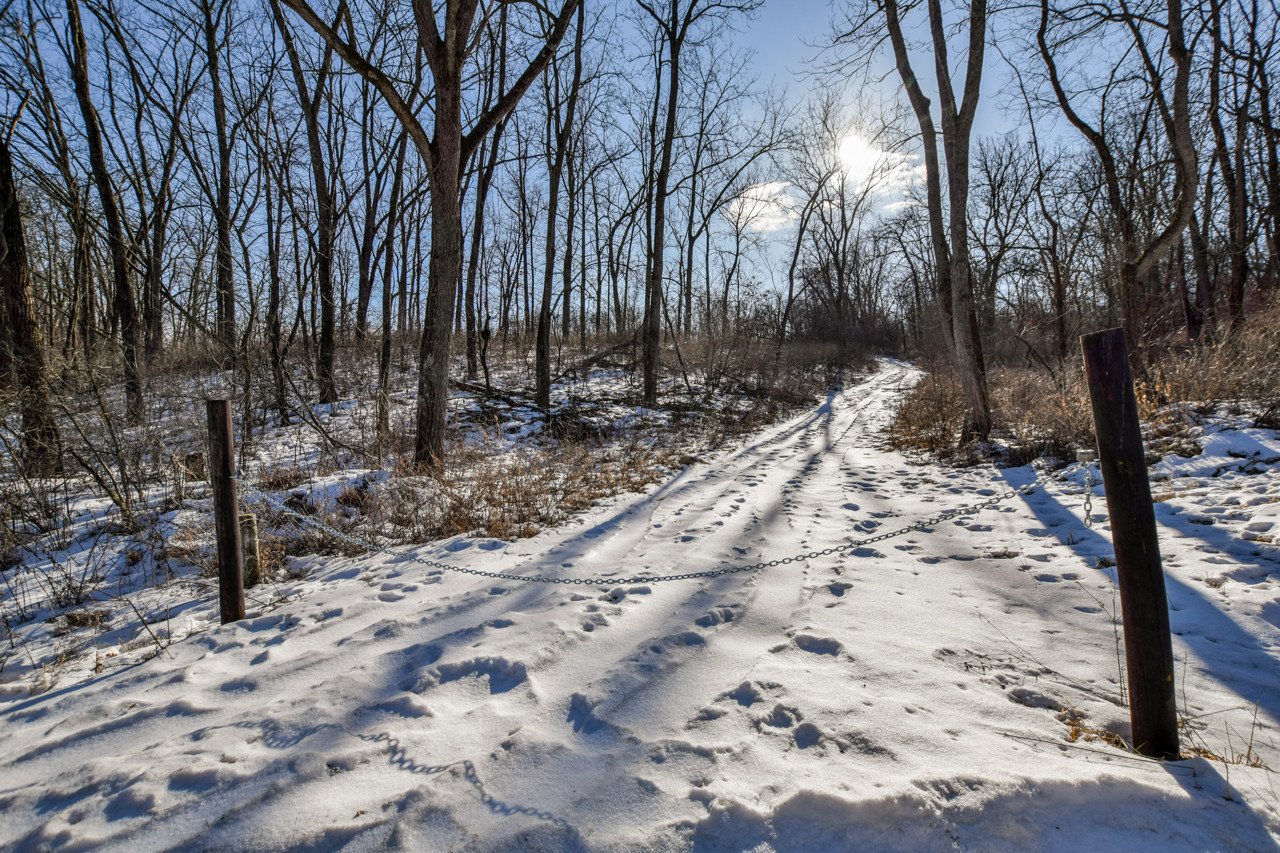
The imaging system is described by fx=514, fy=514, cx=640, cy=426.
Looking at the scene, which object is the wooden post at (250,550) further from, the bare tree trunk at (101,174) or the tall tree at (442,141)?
the bare tree trunk at (101,174)

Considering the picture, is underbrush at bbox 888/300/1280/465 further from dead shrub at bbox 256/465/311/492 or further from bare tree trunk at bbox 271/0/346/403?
bare tree trunk at bbox 271/0/346/403

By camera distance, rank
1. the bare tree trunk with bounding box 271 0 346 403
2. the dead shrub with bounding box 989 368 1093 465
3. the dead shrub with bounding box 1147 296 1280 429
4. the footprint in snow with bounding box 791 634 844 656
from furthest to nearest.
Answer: the bare tree trunk with bounding box 271 0 346 403 → the dead shrub with bounding box 989 368 1093 465 → the dead shrub with bounding box 1147 296 1280 429 → the footprint in snow with bounding box 791 634 844 656

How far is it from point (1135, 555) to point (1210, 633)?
1671 millimetres

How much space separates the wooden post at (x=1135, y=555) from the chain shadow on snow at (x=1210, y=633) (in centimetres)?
82

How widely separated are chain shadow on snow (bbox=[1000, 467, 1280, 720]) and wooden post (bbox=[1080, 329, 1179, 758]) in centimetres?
82

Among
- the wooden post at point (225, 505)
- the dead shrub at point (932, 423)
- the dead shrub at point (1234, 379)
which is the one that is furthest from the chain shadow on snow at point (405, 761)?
the dead shrub at point (932, 423)

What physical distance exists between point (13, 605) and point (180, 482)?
2194 millimetres

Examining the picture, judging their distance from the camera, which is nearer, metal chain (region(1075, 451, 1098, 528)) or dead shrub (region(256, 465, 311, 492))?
metal chain (region(1075, 451, 1098, 528))

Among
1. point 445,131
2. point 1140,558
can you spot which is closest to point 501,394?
point 445,131

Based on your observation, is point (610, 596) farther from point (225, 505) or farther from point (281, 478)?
point (281, 478)

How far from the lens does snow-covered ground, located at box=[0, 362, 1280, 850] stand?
162 centimetres

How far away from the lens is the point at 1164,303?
1777 centimetres

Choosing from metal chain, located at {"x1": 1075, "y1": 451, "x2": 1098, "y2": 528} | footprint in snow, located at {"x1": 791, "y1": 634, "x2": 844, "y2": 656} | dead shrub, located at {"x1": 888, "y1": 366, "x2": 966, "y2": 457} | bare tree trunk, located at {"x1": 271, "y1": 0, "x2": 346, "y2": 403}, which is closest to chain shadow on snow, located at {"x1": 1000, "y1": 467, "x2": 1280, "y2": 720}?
metal chain, located at {"x1": 1075, "y1": 451, "x2": 1098, "y2": 528}

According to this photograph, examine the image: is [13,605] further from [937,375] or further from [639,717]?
[937,375]
